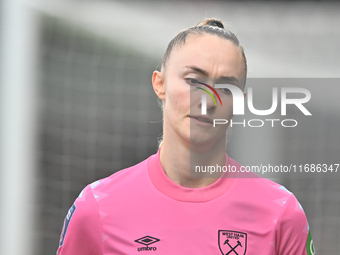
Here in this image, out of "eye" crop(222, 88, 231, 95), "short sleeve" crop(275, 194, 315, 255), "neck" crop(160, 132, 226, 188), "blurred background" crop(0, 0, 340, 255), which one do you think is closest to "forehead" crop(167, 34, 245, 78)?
"eye" crop(222, 88, 231, 95)

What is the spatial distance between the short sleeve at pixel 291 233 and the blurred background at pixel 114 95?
1.65 metres

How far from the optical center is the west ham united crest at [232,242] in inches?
54.7

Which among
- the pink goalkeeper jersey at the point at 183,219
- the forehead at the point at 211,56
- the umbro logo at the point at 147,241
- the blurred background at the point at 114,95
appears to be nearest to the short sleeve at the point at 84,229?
the pink goalkeeper jersey at the point at 183,219

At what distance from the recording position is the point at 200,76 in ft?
4.68

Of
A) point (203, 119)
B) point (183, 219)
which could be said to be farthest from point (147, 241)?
point (203, 119)

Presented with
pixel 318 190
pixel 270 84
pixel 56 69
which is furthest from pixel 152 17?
pixel 318 190

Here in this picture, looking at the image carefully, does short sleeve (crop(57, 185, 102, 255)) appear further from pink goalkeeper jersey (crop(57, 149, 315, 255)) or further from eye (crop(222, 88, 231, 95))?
eye (crop(222, 88, 231, 95))

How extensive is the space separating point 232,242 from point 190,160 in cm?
36

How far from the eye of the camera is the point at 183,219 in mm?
1422

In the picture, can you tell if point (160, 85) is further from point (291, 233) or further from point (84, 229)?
point (291, 233)

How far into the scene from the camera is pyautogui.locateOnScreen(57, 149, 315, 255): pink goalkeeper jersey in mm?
1398

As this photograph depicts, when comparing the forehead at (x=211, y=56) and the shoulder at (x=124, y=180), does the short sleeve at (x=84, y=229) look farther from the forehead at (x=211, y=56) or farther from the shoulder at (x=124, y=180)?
the forehead at (x=211, y=56)

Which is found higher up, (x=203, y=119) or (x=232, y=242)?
(x=203, y=119)

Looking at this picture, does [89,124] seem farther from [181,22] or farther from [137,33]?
[181,22]
